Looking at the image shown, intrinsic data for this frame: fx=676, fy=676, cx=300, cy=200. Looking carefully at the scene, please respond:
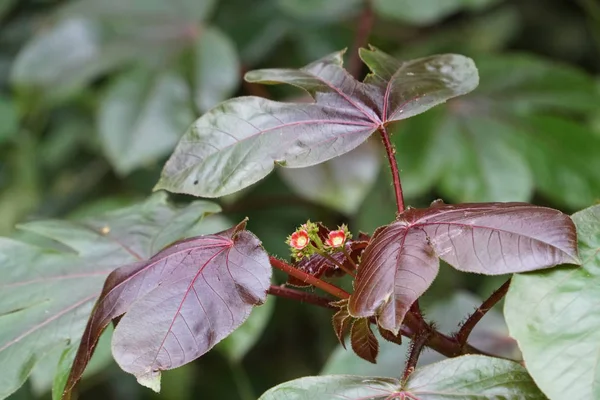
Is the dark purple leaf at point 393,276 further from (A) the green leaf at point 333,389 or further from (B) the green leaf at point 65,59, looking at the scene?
(B) the green leaf at point 65,59

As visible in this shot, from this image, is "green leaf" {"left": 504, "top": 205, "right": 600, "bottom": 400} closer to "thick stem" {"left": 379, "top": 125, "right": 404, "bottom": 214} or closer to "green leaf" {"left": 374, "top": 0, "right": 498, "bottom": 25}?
"thick stem" {"left": 379, "top": 125, "right": 404, "bottom": 214}

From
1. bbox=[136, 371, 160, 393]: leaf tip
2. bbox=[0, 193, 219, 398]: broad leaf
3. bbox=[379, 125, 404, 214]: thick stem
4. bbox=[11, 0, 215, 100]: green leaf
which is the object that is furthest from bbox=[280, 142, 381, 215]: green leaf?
bbox=[136, 371, 160, 393]: leaf tip

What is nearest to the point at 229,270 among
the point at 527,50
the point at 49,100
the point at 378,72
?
the point at 378,72

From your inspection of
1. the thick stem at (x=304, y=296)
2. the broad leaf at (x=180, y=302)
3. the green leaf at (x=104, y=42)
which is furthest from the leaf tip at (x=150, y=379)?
the green leaf at (x=104, y=42)

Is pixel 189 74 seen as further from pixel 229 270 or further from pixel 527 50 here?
pixel 527 50

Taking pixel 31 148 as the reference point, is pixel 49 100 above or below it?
above
